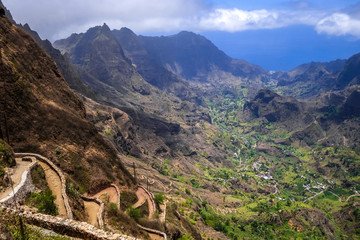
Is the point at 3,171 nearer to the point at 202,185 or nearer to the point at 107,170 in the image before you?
the point at 107,170

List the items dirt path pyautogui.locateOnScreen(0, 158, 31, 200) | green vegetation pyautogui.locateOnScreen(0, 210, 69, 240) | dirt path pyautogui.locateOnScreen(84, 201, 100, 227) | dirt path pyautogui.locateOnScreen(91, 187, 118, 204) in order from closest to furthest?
1. green vegetation pyautogui.locateOnScreen(0, 210, 69, 240)
2. dirt path pyautogui.locateOnScreen(0, 158, 31, 200)
3. dirt path pyautogui.locateOnScreen(84, 201, 100, 227)
4. dirt path pyautogui.locateOnScreen(91, 187, 118, 204)

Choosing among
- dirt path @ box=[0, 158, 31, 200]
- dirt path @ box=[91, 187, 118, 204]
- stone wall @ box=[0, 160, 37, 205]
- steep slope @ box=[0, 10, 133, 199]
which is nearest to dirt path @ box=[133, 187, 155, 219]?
steep slope @ box=[0, 10, 133, 199]

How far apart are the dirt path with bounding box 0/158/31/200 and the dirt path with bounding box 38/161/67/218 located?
232cm

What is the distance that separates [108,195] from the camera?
42.4m

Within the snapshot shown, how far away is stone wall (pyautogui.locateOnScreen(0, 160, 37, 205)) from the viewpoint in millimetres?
22305

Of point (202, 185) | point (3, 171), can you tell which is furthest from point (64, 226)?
point (202, 185)

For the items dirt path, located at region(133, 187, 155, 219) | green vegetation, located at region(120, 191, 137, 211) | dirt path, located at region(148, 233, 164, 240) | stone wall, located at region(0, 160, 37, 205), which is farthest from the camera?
dirt path, located at region(133, 187, 155, 219)

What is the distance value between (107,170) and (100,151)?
417 centimetres

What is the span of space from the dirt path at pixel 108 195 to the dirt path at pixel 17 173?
531 inches

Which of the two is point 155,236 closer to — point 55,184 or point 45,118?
point 55,184

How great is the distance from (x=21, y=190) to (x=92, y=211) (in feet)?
32.4

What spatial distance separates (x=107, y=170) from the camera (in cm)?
4681

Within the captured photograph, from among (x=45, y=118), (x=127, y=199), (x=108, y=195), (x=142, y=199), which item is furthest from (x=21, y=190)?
(x=142, y=199)

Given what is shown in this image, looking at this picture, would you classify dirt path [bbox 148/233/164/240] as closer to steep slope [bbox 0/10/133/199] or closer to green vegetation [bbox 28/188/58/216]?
steep slope [bbox 0/10/133/199]
